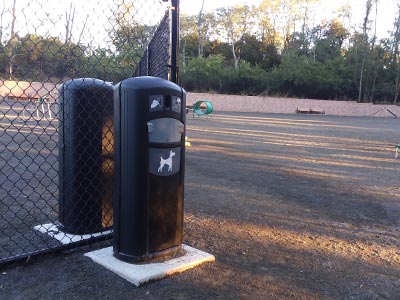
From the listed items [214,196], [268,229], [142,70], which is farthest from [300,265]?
[142,70]

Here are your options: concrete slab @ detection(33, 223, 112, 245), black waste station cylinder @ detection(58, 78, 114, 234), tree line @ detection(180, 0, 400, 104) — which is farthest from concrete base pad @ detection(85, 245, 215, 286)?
tree line @ detection(180, 0, 400, 104)

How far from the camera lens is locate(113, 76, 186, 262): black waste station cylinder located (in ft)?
10.0

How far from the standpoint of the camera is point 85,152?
3719 millimetres

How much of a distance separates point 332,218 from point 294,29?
62639 mm

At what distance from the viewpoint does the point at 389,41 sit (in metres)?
49.3

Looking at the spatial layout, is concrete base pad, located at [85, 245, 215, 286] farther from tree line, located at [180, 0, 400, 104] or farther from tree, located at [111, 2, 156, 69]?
tree line, located at [180, 0, 400, 104]

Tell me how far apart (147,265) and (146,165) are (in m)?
0.76

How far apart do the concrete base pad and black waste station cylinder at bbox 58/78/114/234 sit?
1.54 feet

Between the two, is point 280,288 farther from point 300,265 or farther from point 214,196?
point 214,196

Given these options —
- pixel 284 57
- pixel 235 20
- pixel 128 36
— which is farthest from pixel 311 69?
pixel 128 36

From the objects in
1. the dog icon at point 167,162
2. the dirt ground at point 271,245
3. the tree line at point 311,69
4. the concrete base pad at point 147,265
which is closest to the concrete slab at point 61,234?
the dirt ground at point 271,245

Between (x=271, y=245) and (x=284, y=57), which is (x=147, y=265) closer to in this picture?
(x=271, y=245)

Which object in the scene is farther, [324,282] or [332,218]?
[332,218]

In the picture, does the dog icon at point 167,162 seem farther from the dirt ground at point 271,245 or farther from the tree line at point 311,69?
the tree line at point 311,69
